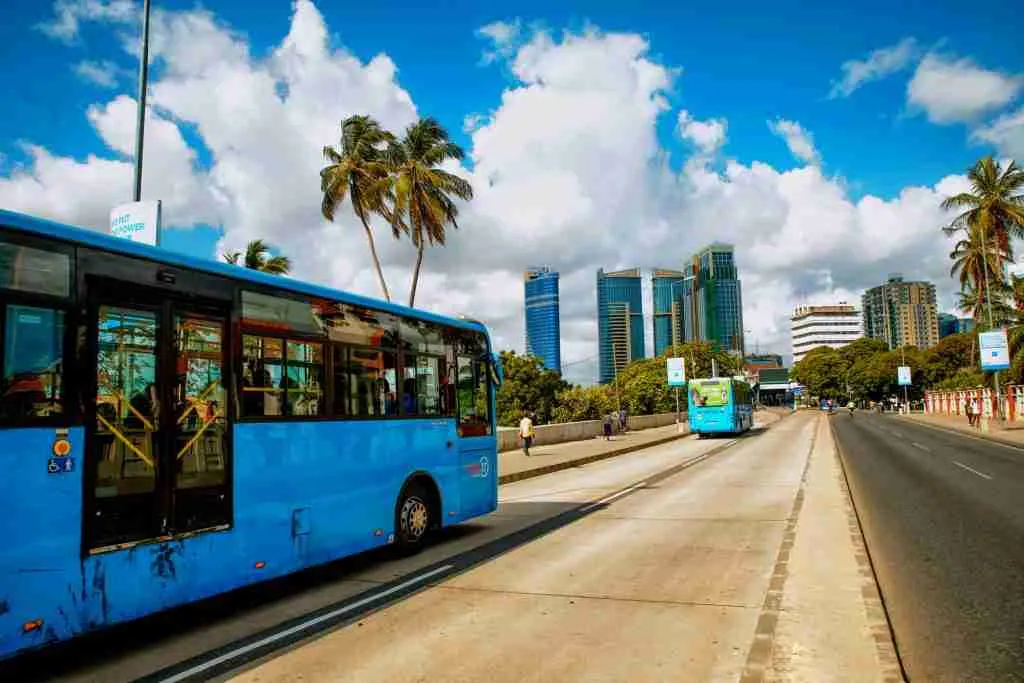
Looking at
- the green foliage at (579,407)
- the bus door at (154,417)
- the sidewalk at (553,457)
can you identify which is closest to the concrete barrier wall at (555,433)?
the sidewalk at (553,457)

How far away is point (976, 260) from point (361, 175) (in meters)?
45.1

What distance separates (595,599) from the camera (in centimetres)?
676

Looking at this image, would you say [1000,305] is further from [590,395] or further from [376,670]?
[376,670]

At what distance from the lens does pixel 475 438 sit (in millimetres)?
10625

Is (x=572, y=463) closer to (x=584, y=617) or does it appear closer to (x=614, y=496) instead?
(x=614, y=496)

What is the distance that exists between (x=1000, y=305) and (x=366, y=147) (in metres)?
47.8

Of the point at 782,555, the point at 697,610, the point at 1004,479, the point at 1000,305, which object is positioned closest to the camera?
the point at 697,610

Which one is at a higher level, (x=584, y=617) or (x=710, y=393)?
(x=710, y=393)

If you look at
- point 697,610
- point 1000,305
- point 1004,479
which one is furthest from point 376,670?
point 1000,305

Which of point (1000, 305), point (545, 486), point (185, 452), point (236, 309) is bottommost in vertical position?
point (545, 486)

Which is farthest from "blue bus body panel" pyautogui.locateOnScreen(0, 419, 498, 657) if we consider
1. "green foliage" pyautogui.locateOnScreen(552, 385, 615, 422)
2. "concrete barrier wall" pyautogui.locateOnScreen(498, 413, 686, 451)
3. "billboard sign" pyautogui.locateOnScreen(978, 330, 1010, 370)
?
"billboard sign" pyautogui.locateOnScreen(978, 330, 1010, 370)

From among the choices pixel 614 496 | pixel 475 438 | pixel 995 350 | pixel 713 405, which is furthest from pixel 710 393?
pixel 475 438

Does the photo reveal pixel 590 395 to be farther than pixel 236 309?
Yes

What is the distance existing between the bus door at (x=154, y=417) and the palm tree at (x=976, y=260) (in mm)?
52666
